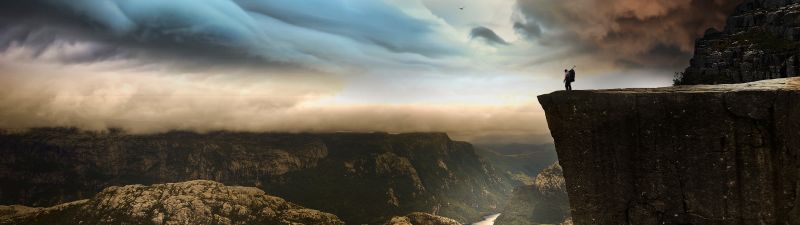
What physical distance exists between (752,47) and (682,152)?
12748 centimetres

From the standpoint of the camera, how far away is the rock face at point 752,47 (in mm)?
105062

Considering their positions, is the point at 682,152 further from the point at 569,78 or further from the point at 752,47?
the point at 752,47

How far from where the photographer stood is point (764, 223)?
1083 inches

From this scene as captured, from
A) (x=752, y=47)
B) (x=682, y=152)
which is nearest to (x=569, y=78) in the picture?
(x=682, y=152)

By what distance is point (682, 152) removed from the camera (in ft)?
94.7

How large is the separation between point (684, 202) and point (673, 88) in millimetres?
7105

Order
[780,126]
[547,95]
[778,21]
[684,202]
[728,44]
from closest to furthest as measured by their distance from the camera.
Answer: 1. [780,126]
2. [684,202]
3. [547,95]
4. [728,44]
5. [778,21]

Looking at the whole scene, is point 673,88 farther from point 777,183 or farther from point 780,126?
point 777,183

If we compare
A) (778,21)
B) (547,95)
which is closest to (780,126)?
(547,95)

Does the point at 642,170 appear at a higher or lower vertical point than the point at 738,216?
higher

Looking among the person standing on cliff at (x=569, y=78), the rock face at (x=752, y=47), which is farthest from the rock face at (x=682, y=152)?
the rock face at (x=752, y=47)

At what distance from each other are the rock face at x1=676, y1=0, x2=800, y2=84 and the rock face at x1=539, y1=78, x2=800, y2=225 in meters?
71.4

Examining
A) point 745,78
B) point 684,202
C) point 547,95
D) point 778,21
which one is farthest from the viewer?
point 778,21

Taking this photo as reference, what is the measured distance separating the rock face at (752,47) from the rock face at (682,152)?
7140 cm
